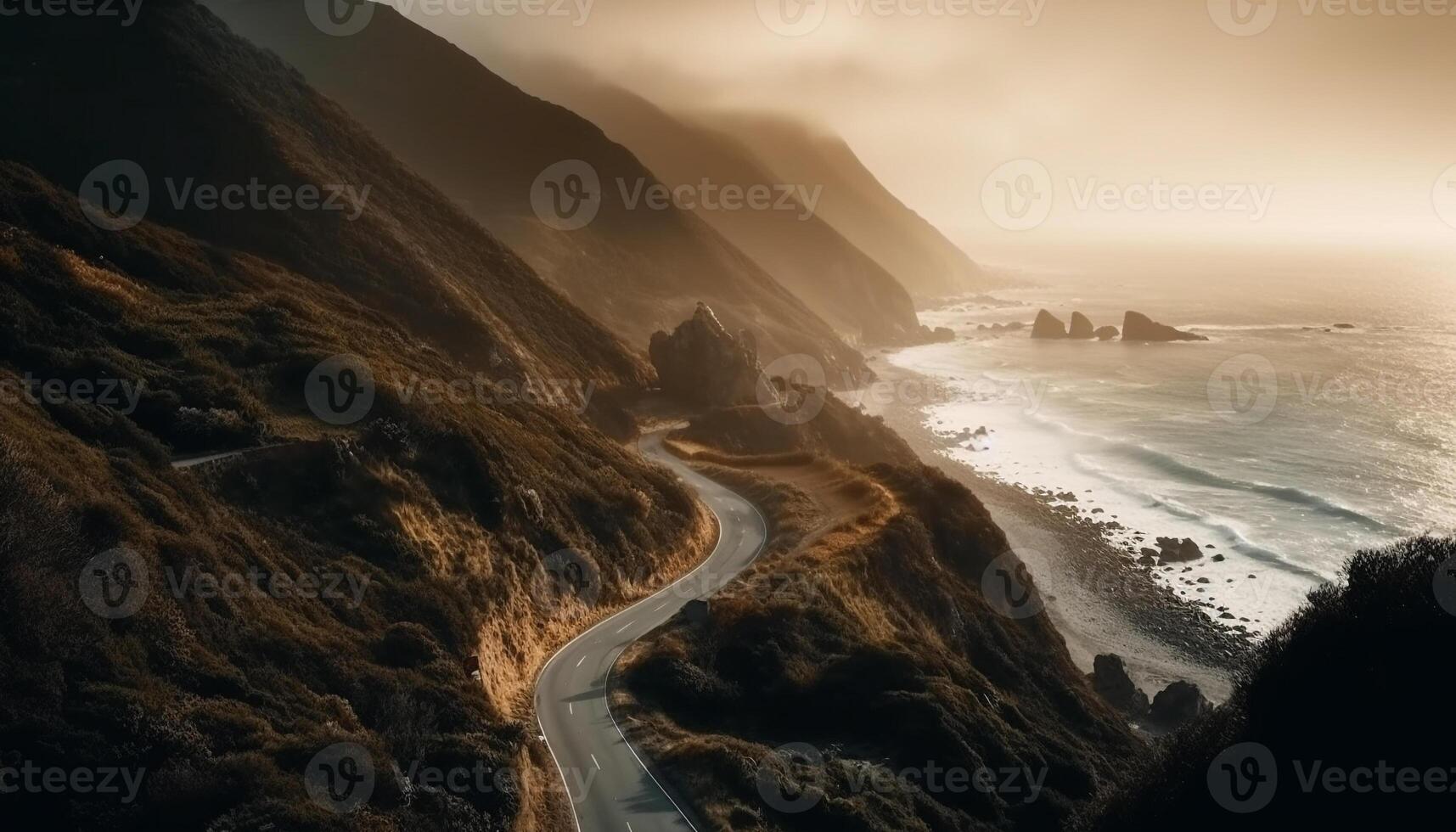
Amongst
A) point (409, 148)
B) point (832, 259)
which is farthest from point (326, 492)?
point (832, 259)

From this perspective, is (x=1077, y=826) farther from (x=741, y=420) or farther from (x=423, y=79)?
(x=423, y=79)

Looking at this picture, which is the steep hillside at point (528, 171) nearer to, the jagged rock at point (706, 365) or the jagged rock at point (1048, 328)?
the jagged rock at point (706, 365)

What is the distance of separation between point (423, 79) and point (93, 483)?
133 meters

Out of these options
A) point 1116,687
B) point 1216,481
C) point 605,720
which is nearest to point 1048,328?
point 1216,481

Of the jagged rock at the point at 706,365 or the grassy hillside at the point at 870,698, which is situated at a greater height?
the jagged rock at the point at 706,365

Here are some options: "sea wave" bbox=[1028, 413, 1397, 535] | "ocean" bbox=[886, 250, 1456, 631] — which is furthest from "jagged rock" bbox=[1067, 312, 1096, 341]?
"sea wave" bbox=[1028, 413, 1397, 535]

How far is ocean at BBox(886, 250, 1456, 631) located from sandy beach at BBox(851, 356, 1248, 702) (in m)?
2.20

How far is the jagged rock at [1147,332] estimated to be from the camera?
142500 mm

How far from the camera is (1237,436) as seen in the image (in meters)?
79.8

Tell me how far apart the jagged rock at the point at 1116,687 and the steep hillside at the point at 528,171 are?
68505mm

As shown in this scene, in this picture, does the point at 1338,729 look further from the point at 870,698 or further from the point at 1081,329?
the point at 1081,329

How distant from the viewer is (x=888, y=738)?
87.3 feet

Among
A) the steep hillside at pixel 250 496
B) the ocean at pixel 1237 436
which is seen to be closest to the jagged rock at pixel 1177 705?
the ocean at pixel 1237 436

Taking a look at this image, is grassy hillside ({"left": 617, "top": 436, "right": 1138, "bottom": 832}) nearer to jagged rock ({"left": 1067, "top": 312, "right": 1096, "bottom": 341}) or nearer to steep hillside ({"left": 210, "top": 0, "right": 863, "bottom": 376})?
steep hillside ({"left": 210, "top": 0, "right": 863, "bottom": 376})
